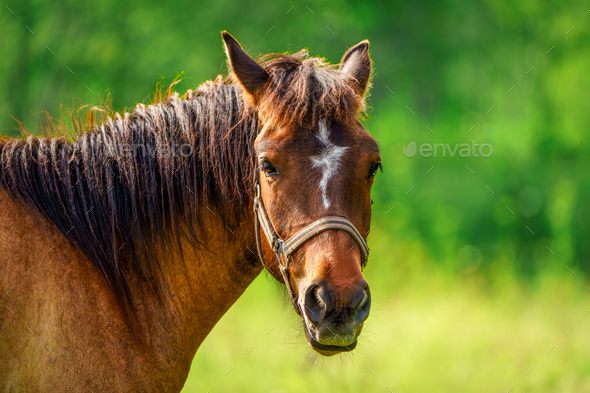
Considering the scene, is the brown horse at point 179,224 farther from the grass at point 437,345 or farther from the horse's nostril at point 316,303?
the grass at point 437,345

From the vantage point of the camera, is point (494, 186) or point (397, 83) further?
point (397, 83)

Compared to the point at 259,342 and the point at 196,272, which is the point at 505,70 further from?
the point at 196,272

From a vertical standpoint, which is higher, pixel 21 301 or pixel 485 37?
pixel 21 301

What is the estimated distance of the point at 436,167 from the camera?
11422 mm

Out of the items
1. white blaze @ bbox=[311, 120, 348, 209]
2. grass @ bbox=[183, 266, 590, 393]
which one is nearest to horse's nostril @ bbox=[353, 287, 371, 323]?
white blaze @ bbox=[311, 120, 348, 209]

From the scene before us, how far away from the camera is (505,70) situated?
11180 millimetres

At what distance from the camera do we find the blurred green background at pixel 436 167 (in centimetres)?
620

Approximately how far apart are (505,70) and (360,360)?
8.71m

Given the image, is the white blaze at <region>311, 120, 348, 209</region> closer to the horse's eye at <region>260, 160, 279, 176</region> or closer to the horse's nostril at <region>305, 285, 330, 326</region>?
the horse's eye at <region>260, 160, 279, 176</region>

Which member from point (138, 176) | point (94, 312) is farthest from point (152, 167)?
point (94, 312)

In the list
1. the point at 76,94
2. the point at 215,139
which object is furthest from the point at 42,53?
the point at 215,139

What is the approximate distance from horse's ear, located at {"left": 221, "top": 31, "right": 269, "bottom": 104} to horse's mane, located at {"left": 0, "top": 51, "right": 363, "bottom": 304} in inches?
3.7

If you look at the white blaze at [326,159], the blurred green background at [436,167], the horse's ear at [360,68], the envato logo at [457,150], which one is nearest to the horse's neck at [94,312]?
the white blaze at [326,159]

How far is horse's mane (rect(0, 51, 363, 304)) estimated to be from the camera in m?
2.36
